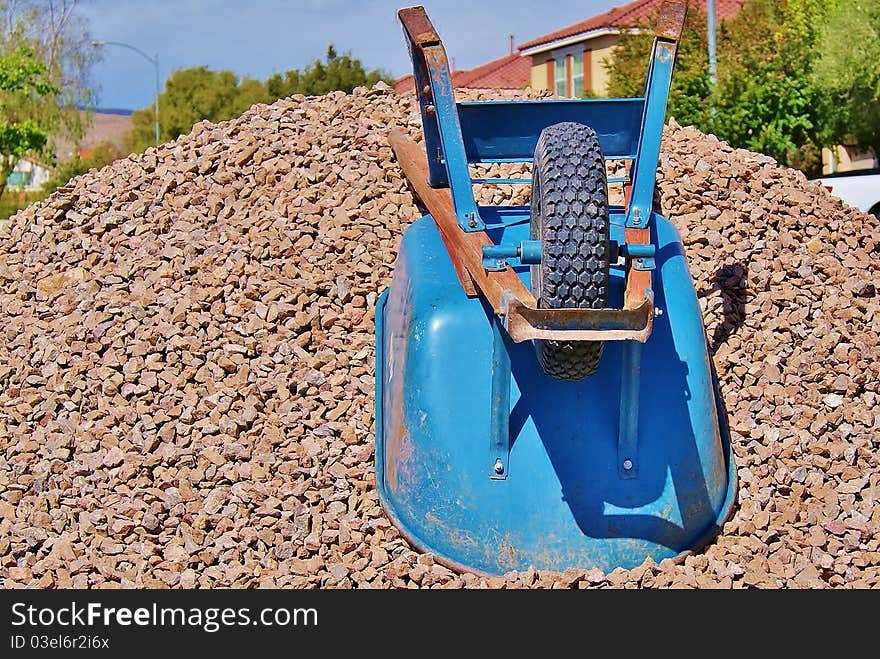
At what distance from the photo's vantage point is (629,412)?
3.99 metres

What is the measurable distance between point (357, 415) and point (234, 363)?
0.69 meters

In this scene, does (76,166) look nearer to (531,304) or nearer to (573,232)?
(531,304)

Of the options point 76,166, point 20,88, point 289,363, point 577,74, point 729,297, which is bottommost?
point 289,363

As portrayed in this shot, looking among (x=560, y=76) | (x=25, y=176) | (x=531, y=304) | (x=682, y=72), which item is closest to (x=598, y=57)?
(x=560, y=76)

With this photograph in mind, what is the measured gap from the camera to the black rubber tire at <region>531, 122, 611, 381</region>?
3494 millimetres

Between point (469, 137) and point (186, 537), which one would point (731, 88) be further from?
point (186, 537)

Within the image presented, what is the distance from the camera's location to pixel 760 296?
5.62 metres

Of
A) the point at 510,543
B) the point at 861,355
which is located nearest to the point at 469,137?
the point at 510,543

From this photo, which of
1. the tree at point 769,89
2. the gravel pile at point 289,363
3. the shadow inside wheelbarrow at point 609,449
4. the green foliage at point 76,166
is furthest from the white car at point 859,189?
the green foliage at point 76,166

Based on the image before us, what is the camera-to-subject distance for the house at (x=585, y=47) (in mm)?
29141

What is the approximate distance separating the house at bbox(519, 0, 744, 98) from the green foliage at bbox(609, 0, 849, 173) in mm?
10672

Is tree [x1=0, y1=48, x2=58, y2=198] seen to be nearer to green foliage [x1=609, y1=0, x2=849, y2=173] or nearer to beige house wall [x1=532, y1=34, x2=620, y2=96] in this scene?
green foliage [x1=609, y1=0, x2=849, y2=173]

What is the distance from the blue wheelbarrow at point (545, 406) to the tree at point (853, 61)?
1253 centimetres

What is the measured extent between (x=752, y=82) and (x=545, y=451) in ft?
36.2
